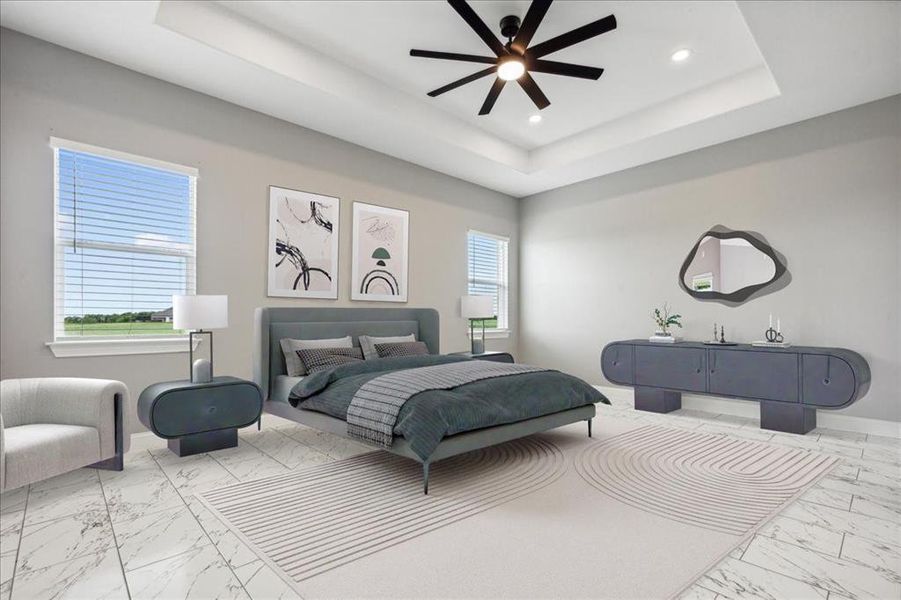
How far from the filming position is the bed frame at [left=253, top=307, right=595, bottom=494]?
9.53 ft

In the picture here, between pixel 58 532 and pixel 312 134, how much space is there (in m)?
3.99

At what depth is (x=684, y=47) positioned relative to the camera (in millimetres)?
3877

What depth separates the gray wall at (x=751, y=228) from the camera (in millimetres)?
4254

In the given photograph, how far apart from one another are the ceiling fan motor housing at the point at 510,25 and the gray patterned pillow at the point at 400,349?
293cm

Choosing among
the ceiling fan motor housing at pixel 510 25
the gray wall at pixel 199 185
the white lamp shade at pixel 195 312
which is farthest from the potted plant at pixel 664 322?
the white lamp shade at pixel 195 312

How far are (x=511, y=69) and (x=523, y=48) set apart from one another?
0.22 m

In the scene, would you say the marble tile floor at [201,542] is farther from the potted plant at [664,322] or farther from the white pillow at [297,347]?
the potted plant at [664,322]

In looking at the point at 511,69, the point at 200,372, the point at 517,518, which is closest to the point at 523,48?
the point at 511,69

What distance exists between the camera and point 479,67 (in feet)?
14.2

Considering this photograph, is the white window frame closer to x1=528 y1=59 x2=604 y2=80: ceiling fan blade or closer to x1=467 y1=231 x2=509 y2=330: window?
x1=467 y1=231 x2=509 y2=330: window

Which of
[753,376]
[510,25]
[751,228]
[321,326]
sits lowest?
[753,376]

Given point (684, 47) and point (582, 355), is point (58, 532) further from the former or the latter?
point (582, 355)

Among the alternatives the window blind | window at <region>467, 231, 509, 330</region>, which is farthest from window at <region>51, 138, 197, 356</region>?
window at <region>467, 231, 509, 330</region>

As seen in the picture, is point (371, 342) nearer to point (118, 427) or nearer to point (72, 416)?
point (118, 427)
